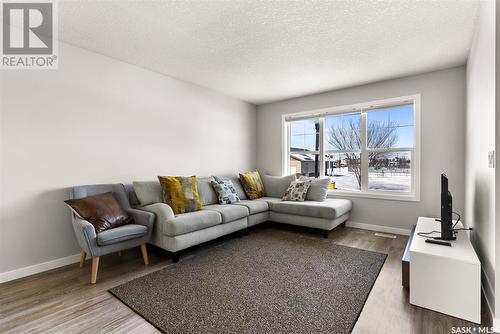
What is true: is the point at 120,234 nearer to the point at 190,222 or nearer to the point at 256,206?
the point at 190,222

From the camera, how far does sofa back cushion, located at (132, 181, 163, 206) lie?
127 inches

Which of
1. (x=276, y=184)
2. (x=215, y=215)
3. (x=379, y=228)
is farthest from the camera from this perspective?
(x=276, y=184)

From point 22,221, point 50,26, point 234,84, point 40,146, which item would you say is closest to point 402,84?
point 234,84

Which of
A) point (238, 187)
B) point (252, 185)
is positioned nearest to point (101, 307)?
point (238, 187)

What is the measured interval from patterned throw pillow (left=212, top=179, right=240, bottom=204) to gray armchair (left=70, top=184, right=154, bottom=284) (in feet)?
4.34

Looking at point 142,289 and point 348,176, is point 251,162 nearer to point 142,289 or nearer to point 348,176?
point 348,176

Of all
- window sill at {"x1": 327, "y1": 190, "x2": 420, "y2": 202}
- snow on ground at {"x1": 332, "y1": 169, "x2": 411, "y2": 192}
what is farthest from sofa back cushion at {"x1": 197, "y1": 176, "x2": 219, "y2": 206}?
snow on ground at {"x1": 332, "y1": 169, "x2": 411, "y2": 192}

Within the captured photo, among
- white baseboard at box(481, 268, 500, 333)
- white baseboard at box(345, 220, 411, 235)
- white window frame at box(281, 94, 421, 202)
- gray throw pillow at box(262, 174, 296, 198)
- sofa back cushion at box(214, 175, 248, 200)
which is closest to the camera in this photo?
white baseboard at box(481, 268, 500, 333)

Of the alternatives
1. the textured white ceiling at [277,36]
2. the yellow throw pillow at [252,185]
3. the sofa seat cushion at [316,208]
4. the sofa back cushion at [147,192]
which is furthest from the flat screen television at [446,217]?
the sofa back cushion at [147,192]

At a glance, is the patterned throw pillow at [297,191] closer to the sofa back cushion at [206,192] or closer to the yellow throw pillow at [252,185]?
the yellow throw pillow at [252,185]

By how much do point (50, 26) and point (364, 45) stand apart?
3.36 metres

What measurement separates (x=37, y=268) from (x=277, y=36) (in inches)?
→ 140

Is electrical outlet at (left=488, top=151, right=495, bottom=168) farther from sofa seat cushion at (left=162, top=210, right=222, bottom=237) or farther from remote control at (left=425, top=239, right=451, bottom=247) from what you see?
sofa seat cushion at (left=162, top=210, right=222, bottom=237)

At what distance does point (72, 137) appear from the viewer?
2.89 meters
